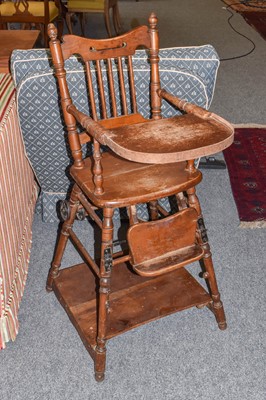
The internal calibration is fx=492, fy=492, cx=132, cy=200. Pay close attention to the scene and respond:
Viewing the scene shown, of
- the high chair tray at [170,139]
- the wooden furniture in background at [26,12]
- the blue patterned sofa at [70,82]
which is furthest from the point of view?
the wooden furniture in background at [26,12]

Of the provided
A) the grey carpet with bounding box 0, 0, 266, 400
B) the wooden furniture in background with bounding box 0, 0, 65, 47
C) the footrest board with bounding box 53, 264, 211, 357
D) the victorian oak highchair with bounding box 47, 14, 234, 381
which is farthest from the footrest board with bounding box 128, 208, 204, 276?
the wooden furniture in background with bounding box 0, 0, 65, 47

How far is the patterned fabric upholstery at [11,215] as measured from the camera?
161 cm

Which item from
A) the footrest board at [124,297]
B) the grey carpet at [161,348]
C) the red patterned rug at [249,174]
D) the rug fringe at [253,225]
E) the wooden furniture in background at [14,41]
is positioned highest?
the wooden furniture in background at [14,41]

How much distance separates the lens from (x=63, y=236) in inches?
68.4

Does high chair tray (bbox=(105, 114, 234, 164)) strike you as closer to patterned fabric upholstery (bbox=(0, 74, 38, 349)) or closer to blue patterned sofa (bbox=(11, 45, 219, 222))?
blue patterned sofa (bbox=(11, 45, 219, 222))

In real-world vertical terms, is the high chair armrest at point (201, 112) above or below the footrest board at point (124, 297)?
above

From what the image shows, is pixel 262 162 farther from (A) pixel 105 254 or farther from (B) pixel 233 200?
(A) pixel 105 254

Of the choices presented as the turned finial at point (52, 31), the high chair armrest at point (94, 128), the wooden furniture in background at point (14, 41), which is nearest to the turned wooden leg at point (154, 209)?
the high chair armrest at point (94, 128)

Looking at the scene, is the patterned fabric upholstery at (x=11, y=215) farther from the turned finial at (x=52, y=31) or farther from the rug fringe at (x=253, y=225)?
the rug fringe at (x=253, y=225)

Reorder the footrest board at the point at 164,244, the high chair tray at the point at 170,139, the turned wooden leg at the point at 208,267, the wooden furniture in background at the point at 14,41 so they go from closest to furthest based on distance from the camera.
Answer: the high chair tray at the point at 170,139
the footrest board at the point at 164,244
the turned wooden leg at the point at 208,267
the wooden furniture in background at the point at 14,41

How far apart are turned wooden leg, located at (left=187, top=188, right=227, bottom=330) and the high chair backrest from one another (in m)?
0.34

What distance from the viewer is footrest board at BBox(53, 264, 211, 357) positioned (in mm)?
1635

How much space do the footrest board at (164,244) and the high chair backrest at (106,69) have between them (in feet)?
1.03

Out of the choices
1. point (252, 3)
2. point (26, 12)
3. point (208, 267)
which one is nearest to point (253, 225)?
point (208, 267)
